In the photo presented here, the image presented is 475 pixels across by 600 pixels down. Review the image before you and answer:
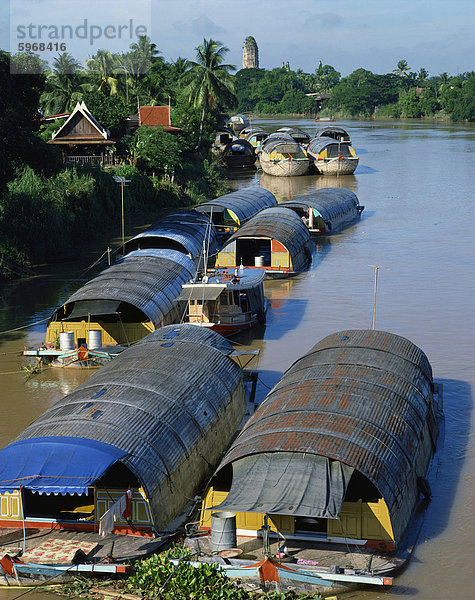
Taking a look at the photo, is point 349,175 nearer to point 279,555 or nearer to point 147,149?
point 147,149

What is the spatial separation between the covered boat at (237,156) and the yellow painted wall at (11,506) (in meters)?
68.2

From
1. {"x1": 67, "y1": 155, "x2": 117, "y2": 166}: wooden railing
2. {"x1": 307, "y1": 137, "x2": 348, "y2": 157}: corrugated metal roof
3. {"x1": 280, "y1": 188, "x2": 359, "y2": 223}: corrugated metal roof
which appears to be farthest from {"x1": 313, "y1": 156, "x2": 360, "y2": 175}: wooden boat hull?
{"x1": 67, "y1": 155, "x2": 117, "y2": 166}: wooden railing

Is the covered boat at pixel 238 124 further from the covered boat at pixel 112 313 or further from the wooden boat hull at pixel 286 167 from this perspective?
the covered boat at pixel 112 313

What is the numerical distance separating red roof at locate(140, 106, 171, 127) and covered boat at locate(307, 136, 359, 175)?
16403 millimetres

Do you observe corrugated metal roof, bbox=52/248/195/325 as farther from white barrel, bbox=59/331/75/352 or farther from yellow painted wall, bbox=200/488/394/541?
yellow painted wall, bbox=200/488/394/541

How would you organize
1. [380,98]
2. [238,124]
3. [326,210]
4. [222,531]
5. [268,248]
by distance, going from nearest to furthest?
[222,531] → [268,248] → [326,210] → [238,124] → [380,98]

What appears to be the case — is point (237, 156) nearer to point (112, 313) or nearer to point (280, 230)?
point (280, 230)

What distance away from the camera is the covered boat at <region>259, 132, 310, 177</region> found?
74125 mm

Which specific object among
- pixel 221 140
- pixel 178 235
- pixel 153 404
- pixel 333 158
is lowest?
pixel 153 404

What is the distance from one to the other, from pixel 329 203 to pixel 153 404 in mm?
34387

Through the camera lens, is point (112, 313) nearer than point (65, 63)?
Yes

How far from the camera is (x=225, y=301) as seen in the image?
1086 inches

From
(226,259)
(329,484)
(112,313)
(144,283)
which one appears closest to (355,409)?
(329,484)

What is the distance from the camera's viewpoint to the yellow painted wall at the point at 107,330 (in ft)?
83.6
